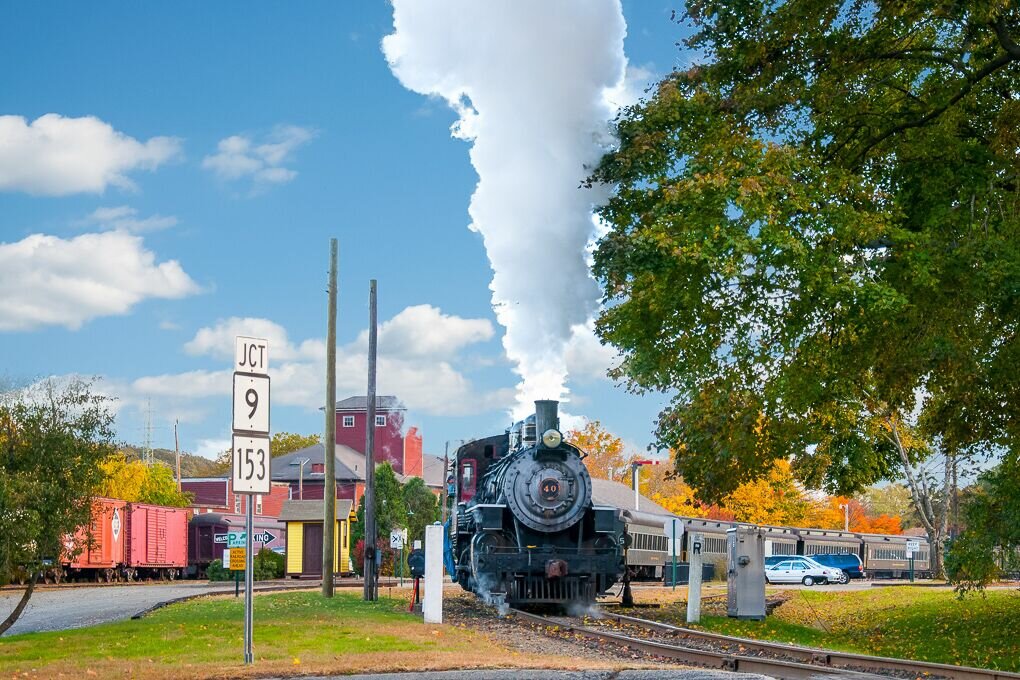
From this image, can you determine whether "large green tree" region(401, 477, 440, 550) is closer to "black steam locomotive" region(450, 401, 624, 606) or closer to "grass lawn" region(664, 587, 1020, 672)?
"grass lawn" region(664, 587, 1020, 672)

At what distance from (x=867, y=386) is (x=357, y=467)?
2538 inches

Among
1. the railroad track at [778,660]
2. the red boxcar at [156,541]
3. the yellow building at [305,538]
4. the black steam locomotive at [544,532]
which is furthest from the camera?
the yellow building at [305,538]

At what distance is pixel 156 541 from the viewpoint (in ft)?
170

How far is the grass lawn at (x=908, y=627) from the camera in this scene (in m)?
18.7

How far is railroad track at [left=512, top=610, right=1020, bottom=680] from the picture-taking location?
12.8 m

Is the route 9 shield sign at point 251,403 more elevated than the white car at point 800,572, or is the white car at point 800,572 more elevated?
the route 9 shield sign at point 251,403

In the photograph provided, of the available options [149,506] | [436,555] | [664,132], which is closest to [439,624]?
[436,555]

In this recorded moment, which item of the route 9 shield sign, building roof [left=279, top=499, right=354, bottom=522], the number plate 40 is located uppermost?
the route 9 shield sign

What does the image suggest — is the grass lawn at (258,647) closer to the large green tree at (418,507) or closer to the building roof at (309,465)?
the large green tree at (418,507)

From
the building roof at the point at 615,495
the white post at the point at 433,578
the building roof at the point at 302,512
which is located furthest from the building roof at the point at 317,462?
the white post at the point at 433,578

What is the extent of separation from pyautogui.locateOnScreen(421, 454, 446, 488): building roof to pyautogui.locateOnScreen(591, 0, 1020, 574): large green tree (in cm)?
7574

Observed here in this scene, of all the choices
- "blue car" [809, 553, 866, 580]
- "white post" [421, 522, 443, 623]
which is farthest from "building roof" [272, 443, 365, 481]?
"white post" [421, 522, 443, 623]

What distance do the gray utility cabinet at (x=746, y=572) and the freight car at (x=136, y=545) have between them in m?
27.4

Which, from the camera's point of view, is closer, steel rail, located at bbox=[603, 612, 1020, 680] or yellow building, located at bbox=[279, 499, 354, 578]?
steel rail, located at bbox=[603, 612, 1020, 680]
